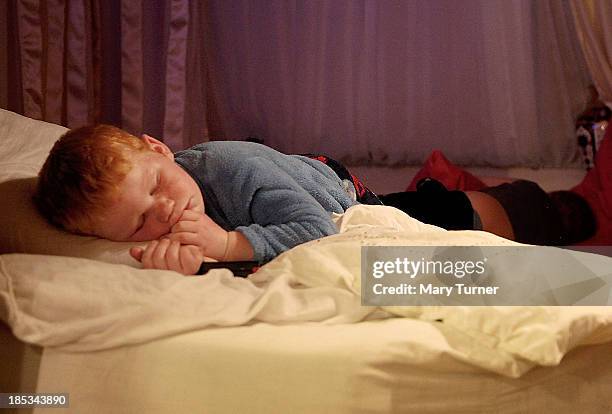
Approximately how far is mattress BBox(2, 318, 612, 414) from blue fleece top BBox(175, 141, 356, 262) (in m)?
0.27

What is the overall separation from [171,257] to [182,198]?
0.37 ft

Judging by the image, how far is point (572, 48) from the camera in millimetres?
2395

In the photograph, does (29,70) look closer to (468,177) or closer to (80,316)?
(468,177)

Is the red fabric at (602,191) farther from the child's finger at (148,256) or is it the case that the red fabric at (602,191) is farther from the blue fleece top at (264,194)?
the child's finger at (148,256)

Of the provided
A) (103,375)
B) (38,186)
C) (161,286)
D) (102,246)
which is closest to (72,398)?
(103,375)

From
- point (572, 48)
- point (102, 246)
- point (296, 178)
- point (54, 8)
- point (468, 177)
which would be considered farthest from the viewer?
point (54, 8)

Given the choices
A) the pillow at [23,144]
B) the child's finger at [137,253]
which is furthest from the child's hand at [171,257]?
the pillow at [23,144]

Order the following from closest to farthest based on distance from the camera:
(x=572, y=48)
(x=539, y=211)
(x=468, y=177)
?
1. (x=539, y=211)
2. (x=468, y=177)
3. (x=572, y=48)

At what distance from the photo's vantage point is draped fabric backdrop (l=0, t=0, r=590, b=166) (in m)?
2.44

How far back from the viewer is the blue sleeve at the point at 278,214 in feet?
3.65

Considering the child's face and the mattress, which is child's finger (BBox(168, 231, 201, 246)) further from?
the mattress

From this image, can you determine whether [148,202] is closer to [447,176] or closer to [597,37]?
[447,176]

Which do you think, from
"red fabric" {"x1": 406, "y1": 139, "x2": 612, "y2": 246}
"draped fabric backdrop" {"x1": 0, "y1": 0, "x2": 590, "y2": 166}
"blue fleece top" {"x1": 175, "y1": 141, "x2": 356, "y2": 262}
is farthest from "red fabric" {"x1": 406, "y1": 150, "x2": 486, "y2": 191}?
"blue fleece top" {"x1": 175, "y1": 141, "x2": 356, "y2": 262}

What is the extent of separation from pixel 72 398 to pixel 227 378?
177mm
